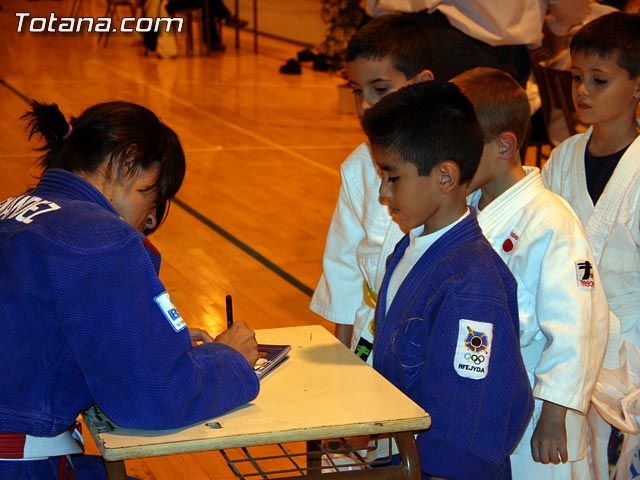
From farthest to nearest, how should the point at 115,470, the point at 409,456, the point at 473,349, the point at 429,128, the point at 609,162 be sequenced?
the point at 609,162 → the point at 429,128 → the point at 473,349 → the point at 409,456 → the point at 115,470

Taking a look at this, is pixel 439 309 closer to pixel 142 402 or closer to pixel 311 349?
pixel 311 349

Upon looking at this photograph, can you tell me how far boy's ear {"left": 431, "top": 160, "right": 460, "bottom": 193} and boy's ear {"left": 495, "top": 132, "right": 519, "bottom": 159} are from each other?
1.05ft

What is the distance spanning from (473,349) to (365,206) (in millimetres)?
847

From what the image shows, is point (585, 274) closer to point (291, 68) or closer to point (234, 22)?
point (291, 68)

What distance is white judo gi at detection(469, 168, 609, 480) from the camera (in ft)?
6.59

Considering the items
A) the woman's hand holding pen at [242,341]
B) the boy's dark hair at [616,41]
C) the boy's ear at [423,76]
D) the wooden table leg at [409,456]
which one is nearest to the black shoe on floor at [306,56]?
the boy's dark hair at [616,41]

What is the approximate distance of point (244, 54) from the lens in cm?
1118

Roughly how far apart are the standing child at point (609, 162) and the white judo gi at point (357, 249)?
59cm

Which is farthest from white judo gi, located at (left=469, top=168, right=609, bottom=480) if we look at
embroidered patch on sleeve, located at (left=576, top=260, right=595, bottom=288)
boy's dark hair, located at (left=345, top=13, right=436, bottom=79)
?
boy's dark hair, located at (left=345, top=13, right=436, bottom=79)

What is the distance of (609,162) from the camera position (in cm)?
267

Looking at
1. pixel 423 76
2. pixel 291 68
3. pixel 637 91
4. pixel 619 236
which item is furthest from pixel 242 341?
pixel 291 68

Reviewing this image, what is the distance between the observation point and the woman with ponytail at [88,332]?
1.51 metres

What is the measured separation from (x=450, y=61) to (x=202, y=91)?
5537 millimetres

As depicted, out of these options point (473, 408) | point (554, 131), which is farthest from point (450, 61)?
point (473, 408)
